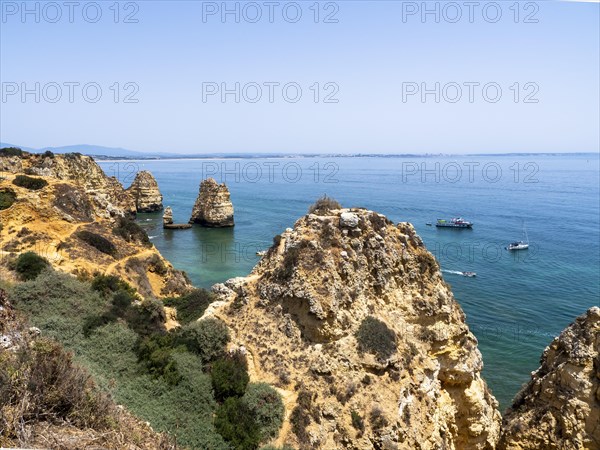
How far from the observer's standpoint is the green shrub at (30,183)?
32906 millimetres

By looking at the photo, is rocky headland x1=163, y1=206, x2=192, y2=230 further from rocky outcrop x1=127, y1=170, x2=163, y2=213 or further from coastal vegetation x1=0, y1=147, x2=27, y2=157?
coastal vegetation x1=0, y1=147, x2=27, y2=157

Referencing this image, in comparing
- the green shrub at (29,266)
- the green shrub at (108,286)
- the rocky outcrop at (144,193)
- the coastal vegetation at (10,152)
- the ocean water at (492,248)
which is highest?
the coastal vegetation at (10,152)

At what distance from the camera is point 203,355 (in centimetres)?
1559

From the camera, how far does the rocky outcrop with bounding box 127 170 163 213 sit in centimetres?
9144

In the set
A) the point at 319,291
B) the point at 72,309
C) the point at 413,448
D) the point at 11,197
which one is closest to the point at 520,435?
the point at 413,448

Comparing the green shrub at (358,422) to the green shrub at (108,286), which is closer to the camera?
the green shrub at (358,422)

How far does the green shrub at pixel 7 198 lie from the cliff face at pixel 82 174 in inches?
263

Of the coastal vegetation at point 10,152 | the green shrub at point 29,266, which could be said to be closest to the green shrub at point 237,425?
the green shrub at point 29,266

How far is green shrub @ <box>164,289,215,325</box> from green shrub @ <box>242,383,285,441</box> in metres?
9.51

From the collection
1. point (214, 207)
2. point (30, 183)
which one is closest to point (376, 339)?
point (30, 183)

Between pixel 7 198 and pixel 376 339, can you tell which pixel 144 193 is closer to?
pixel 7 198

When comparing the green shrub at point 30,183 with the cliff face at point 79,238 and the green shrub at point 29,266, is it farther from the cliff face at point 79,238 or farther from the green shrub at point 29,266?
the green shrub at point 29,266

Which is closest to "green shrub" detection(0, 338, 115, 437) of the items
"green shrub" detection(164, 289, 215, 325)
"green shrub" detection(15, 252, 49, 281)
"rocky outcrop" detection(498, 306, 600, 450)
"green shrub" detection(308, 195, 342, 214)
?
"green shrub" detection(308, 195, 342, 214)

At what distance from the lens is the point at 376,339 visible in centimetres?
1549
